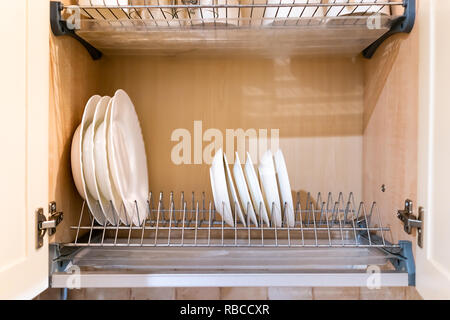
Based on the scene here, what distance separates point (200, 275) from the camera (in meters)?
0.72

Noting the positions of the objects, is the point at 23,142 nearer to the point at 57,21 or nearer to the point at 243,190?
the point at 57,21

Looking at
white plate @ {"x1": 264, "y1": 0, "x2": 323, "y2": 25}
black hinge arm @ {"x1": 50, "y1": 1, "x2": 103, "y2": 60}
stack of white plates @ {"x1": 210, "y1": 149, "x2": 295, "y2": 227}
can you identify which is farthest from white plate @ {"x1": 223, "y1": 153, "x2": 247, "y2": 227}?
black hinge arm @ {"x1": 50, "y1": 1, "x2": 103, "y2": 60}

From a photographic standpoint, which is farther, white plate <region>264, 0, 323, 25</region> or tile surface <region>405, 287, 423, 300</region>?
tile surface <region>405, 287, 423, 300</region>

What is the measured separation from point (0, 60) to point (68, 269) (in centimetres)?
42

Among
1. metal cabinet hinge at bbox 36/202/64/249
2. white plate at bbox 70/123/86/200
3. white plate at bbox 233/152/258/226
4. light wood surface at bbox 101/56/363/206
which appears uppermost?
light wood surface at bbox 101/56/363/206

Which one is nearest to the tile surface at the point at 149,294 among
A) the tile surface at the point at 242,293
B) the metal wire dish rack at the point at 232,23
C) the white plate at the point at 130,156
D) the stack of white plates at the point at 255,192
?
the tile surface at the point at 242,293

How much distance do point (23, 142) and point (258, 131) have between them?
623 mm

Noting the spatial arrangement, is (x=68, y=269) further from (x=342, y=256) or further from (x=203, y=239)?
(x=342, y=256)

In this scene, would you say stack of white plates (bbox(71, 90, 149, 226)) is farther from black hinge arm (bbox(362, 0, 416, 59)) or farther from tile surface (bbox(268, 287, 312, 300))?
black hinge arm (bbox(362, 0, 416, 59))

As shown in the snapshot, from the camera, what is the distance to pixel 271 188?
2.83 feet

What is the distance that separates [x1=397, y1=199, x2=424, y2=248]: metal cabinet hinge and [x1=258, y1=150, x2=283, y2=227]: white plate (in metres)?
0.26

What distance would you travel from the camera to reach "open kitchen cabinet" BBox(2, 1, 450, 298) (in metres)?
0.73

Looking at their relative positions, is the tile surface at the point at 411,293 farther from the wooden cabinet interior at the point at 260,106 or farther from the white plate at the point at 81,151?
the white plate at the point at 81,151
